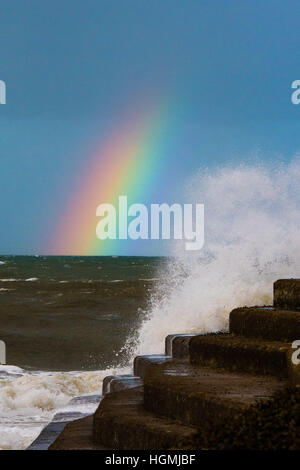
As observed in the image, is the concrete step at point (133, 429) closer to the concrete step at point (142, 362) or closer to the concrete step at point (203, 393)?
the concrete step at point (203, 393)

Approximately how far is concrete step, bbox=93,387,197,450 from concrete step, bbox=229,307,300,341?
62.5 inches

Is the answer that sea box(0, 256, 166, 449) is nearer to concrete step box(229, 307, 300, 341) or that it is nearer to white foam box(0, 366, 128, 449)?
white foam box(0, 366, 128, 449)

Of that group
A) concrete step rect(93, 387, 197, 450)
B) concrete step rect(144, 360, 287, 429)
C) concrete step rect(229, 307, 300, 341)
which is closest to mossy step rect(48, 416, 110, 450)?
concrete step rect(93, 387, 197, 450)

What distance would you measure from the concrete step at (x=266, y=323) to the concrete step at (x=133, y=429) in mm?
→ 1588

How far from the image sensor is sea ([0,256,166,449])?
36.3 feet

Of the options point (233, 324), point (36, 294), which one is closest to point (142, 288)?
point (36, 294)

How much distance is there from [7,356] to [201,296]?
343 inches

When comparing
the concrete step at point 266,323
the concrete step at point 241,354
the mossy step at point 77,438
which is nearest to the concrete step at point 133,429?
the mossy step at point 77,438

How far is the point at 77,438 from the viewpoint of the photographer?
20.1ft

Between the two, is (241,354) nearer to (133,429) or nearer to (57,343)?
(133,429)

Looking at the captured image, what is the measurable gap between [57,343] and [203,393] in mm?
→ 19742

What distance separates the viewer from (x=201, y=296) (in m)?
14.0

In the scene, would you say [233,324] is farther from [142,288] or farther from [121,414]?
[142,288]

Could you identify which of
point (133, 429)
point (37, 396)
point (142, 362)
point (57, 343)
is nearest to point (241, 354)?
point (133, 429)
